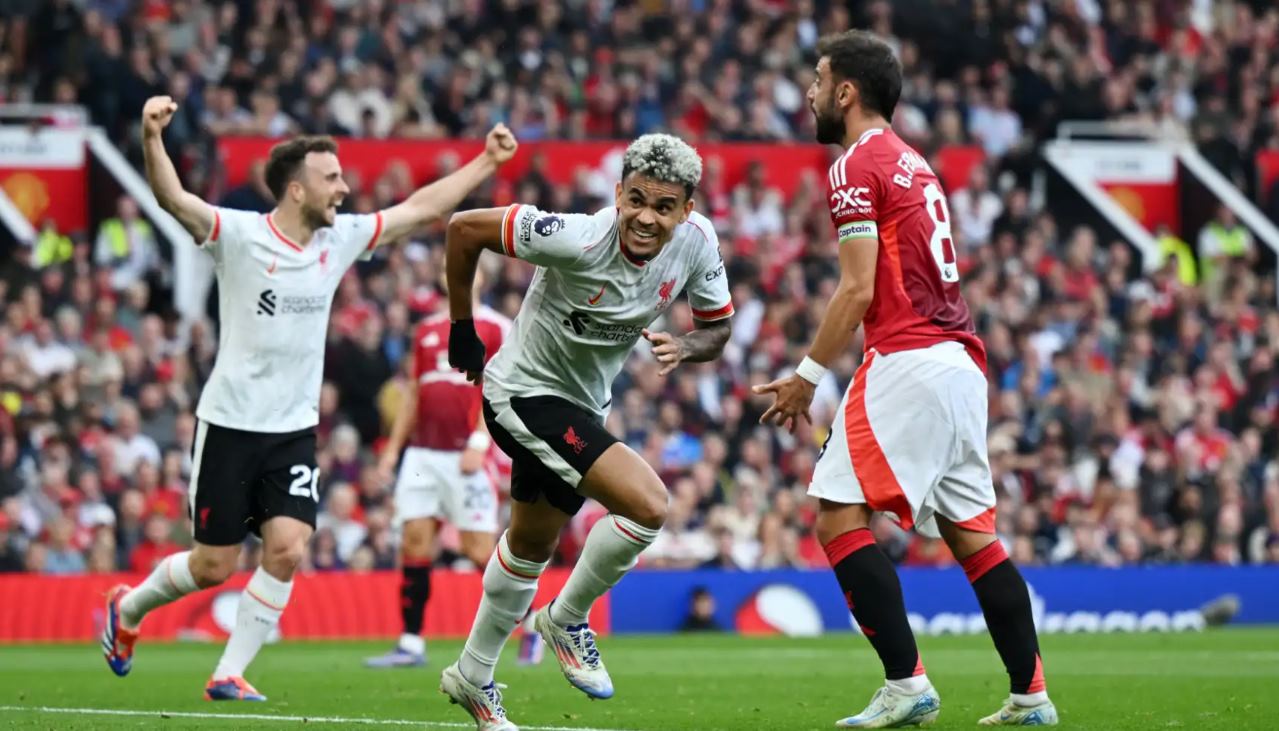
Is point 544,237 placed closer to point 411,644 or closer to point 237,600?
point 411,644

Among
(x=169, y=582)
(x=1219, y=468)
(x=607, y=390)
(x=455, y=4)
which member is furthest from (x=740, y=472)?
(x=607, y=390)

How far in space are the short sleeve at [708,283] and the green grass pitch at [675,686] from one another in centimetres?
176

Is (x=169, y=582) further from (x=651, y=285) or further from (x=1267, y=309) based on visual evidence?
(x=1267, y=309)

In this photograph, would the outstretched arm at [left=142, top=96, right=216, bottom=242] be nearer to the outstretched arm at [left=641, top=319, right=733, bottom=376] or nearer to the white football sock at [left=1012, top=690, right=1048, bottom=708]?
the outstretched arm at [left=641, top=319, right=733, bottom=376]

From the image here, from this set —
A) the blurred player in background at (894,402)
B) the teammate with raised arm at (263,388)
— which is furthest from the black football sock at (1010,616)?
the teammate with raised arm at (263,388)

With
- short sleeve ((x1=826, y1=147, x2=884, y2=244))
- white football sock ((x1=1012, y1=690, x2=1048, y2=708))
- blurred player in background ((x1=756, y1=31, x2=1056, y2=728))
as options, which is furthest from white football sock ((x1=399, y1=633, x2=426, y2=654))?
short sleeve ((x1=826, y1=147, x2=884, y2=244))

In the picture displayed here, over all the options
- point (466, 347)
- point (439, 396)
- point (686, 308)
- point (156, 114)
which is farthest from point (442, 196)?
point (686, 308)

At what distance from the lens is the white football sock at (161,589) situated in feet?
35.6

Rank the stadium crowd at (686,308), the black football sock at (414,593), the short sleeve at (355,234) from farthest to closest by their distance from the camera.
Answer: the stadium crowd at (686,308) < the black football sock at (414,593) < the short sleeve at (355,234)

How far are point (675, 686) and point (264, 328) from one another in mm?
3148

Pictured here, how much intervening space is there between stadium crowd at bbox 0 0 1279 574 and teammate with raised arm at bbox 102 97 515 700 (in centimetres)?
743

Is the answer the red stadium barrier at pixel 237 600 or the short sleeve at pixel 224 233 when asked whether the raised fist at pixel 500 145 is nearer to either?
the short sleeve at pixel 224 233

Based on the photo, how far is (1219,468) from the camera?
73.7 ft

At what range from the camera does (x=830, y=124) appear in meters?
8.77
